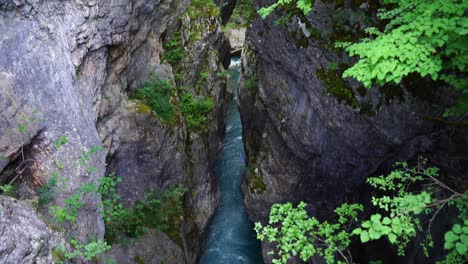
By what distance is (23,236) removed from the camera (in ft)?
17.8

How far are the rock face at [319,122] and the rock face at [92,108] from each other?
126 inches

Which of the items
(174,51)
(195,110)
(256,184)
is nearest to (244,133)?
(195,110)

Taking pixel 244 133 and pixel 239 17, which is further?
pixel 239 17

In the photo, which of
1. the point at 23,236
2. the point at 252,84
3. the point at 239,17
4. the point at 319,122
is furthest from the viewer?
the point at 239,17

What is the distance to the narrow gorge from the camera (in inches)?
209

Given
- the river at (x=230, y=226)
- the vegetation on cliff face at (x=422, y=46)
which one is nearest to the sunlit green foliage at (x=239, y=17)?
the river at (x=230, y=226)

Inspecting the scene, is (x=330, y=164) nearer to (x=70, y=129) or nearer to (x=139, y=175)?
(x=139, y=175)

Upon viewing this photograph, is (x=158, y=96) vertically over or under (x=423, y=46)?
over

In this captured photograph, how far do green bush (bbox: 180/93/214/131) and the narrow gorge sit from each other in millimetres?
56

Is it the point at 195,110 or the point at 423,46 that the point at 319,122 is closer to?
the point at 423,46

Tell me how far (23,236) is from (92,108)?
4756mm

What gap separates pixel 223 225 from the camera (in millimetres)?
16156

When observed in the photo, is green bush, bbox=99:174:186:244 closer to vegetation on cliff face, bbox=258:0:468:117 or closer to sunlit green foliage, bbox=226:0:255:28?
vegetation on cliff face, bbox=258:0:468:117

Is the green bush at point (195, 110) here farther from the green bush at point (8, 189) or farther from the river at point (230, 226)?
the green bush at point (8, 189)
